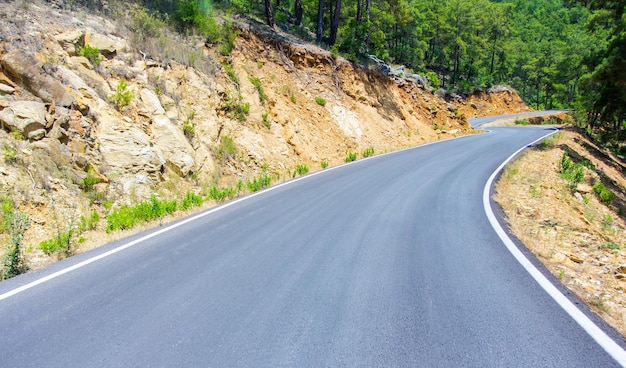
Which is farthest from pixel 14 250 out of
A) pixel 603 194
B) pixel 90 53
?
pixel 603 194

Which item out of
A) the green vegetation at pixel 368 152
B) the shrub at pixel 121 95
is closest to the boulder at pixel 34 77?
the shrub at pixel 121 95

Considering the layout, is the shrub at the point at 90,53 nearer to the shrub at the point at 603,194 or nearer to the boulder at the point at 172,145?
the boulder at the point at 172,145

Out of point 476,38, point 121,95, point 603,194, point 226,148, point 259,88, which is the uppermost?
point 476,38

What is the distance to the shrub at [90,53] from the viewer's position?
9.81 metres

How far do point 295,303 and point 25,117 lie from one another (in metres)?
6.91

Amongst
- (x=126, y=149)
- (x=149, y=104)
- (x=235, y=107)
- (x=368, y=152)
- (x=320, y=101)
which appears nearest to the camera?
(x=126, y=149)

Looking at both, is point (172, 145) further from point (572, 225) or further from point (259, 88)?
point (572, 225)

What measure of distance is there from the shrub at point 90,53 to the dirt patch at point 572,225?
11066mm

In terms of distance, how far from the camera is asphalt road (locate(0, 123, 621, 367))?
9.64 ft

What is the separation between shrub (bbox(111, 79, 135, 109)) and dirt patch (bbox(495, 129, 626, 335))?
9593 millimetres

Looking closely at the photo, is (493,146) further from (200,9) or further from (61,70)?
(61,70)

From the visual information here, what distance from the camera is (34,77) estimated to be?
25.7 feet

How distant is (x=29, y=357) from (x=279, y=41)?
1851cm

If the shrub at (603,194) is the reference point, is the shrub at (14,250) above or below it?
above
